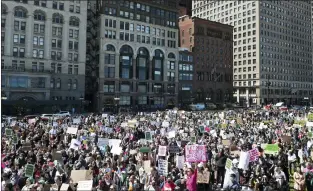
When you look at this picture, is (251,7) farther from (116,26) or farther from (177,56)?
(116,26)

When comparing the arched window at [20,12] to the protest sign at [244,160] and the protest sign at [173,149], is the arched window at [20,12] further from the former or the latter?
the protest sign at [244,160]

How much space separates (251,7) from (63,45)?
91875mm

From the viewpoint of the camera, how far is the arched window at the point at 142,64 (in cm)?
10006

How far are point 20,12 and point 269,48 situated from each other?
347 ft

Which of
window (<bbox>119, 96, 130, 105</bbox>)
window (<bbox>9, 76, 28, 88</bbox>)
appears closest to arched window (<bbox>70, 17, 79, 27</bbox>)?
window (<bbox>9, 76, 28, 88</bbox>)

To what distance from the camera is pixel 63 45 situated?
83.9m

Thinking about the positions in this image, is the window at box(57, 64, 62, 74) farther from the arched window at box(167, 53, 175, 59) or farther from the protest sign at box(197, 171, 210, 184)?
the protest sign at box(197, 171, 210, 184)

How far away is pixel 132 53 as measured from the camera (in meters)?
98.9

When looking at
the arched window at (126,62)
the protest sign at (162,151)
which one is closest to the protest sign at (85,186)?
the protest sign at (162,151)

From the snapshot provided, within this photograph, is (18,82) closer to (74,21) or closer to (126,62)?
(74,21)

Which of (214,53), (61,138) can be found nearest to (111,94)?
(214,53)

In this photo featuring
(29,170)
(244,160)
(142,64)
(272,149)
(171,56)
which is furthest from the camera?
(171,56)

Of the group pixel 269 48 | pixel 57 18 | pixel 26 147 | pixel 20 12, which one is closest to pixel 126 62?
pixel 57 18

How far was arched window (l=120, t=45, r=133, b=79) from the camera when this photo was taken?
3807 inches
